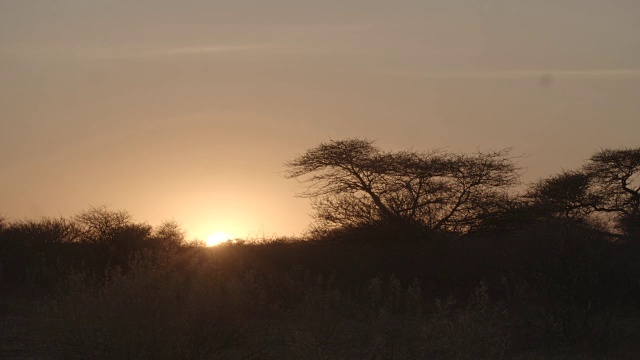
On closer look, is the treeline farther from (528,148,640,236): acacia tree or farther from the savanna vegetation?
(528,148,640,236): acacia tree

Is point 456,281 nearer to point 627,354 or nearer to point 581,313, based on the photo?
point 581,313

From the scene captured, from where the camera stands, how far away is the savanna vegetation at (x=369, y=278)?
35.3ft

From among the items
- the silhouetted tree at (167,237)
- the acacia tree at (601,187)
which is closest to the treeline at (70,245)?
the silhouetted tree at (167,237)

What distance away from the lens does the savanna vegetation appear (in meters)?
10.8

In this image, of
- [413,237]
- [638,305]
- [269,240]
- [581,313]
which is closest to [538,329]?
[581,313]

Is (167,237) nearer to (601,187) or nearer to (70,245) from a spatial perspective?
(70,245)

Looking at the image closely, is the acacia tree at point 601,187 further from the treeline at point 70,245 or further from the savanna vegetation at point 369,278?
the treeline at point 70,245

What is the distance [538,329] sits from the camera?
14406mm

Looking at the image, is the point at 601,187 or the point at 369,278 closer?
the point at 369,278

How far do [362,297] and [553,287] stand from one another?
5743 mm

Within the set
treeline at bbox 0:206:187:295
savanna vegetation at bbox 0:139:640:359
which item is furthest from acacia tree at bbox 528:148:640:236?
treeline at bbox 0:206:187:295

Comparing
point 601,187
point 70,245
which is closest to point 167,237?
point 70,245

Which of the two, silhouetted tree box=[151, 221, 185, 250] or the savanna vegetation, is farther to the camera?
silhouetted tree box=[151, 221, 185, 250]

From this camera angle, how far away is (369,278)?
69.8ft
